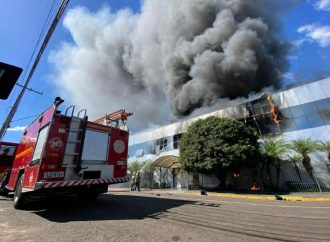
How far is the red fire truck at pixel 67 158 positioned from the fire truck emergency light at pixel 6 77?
272cm

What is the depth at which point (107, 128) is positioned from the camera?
784 centimetres

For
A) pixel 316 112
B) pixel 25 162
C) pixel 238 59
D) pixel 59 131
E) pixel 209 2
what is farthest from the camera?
pixel 209 2

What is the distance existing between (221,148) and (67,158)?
10.5 meters

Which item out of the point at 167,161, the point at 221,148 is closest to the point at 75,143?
the point at 221,148

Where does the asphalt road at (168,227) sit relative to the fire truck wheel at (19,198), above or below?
below

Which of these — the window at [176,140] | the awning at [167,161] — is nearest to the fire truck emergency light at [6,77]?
the awning at [167,161]

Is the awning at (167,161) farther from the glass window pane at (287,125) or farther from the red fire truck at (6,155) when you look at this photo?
the red fire truck at (6,155)

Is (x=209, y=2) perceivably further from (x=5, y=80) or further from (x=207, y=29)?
(x=5, y=80)

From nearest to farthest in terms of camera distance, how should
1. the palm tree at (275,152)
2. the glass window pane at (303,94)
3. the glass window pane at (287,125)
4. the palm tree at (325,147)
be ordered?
the palm tree at (325,147) → the palm tree at (275,152) → the glass window pane at (303,94) → the glass window pane at (287,125)

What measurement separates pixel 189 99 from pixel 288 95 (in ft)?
51.5

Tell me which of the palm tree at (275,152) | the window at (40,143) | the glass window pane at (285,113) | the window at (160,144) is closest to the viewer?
the window at (40,143)

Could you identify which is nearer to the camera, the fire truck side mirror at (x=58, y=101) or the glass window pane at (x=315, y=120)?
the fire truck side mirror at (x=58, y=101)

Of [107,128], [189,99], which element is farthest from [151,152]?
[107,128]

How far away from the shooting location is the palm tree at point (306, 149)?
13711 mm
